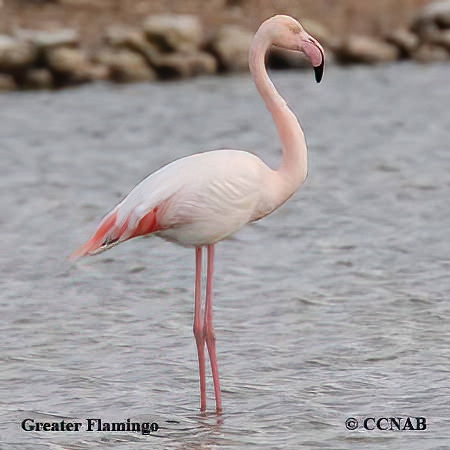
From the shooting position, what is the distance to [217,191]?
5914 millimetres

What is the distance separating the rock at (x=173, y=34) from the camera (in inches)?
887

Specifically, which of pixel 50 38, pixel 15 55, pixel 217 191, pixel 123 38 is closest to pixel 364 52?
pixel 123 38

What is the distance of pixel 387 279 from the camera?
29.2ft

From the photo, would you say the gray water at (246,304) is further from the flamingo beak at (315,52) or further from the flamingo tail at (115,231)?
the flamingo beak at (315,52)

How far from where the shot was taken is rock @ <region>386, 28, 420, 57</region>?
24641mm

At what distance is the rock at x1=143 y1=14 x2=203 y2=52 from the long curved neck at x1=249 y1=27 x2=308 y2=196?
16.6 m

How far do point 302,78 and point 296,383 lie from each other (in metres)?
16.2

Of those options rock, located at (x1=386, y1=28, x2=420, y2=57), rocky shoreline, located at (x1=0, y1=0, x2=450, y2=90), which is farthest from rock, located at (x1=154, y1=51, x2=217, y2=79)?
rock, located at (x1=386, y1=28, x2=420, y2=57)

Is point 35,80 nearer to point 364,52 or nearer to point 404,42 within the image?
point 364,52

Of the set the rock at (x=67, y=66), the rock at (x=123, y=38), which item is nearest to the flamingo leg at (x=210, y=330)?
the rock at (x=67, y=66)

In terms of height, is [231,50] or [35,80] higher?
[231,50]

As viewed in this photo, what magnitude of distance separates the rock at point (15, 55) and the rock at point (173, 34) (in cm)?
243

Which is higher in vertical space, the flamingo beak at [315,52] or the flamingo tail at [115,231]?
the flamingo beak at [315,52]

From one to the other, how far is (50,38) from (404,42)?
24.2ft
